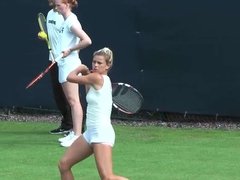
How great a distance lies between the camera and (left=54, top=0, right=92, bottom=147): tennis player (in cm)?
895

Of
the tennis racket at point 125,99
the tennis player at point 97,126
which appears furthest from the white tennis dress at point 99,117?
the tennis racket at point 125,99

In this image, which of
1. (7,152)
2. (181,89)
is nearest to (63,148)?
(7,152)

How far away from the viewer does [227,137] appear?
999cm

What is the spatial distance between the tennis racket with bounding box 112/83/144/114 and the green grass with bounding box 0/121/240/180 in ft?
2.10

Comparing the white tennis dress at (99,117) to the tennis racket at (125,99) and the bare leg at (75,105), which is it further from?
the bare leg at (75,105)

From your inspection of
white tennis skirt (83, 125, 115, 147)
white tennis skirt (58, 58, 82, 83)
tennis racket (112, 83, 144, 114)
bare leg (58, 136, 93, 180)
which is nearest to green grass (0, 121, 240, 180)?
tennis racket (112, 83, 144, 114)

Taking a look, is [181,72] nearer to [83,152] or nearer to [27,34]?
[27,34]

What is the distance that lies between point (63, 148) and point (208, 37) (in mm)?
3038

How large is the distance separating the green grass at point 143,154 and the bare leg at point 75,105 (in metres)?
0.30

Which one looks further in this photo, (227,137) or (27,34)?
(27,34)

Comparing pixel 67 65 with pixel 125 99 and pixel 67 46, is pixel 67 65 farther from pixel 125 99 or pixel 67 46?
pixel 125 99

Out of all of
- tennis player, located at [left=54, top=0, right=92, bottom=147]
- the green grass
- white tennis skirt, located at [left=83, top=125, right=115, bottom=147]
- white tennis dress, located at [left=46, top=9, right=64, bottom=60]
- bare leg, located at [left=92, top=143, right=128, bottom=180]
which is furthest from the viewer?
white tennis dress, located at [left=46, top=9, right=64, bottom=60]

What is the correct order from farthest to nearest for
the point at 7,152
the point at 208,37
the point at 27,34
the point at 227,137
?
the point at 27,34 → the point at 208,37 → the point at 227,137 → the point at 7,152

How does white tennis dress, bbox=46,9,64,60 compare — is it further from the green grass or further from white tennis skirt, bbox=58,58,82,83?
the green grass
